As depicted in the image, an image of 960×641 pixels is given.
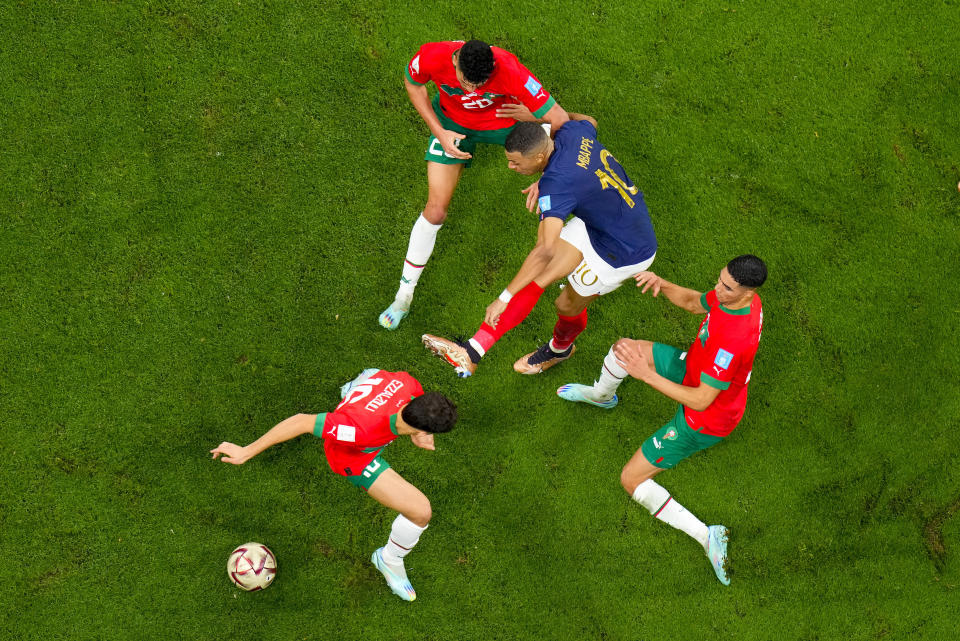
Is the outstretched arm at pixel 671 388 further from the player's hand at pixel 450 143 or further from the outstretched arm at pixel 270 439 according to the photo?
the outstretched arm at pixel 270 439

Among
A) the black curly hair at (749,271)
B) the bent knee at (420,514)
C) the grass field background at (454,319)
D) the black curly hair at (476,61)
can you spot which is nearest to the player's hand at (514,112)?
the black curly hair at (476,61)

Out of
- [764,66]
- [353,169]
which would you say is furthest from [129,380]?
[764,66]

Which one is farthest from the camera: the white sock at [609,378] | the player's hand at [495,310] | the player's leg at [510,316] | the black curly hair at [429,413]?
the white sock at [609,378]

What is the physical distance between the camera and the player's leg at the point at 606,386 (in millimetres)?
6074

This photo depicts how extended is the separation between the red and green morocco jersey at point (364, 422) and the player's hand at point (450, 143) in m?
1.82

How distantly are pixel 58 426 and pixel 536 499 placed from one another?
4.22m

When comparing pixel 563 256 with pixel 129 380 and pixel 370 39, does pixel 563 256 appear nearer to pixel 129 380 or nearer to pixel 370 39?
pixel 370 39

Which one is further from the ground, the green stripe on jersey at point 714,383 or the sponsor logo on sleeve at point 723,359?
the sponsor logo on sleeve at point 723,359

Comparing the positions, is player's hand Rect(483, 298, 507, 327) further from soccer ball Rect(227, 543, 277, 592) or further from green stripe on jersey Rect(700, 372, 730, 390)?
soccer ball Rect(227, 543, 277, 592)

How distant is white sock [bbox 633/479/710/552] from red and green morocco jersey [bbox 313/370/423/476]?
2115 millimetres

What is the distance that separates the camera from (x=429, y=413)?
17.0ft

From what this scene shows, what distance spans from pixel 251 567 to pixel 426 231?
10.2 feet

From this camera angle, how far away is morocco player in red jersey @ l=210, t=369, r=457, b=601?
17.3 feet

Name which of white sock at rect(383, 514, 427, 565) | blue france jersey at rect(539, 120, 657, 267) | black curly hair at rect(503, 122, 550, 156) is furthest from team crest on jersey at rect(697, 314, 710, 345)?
white sock at rect(383, 514, 427, 565)
